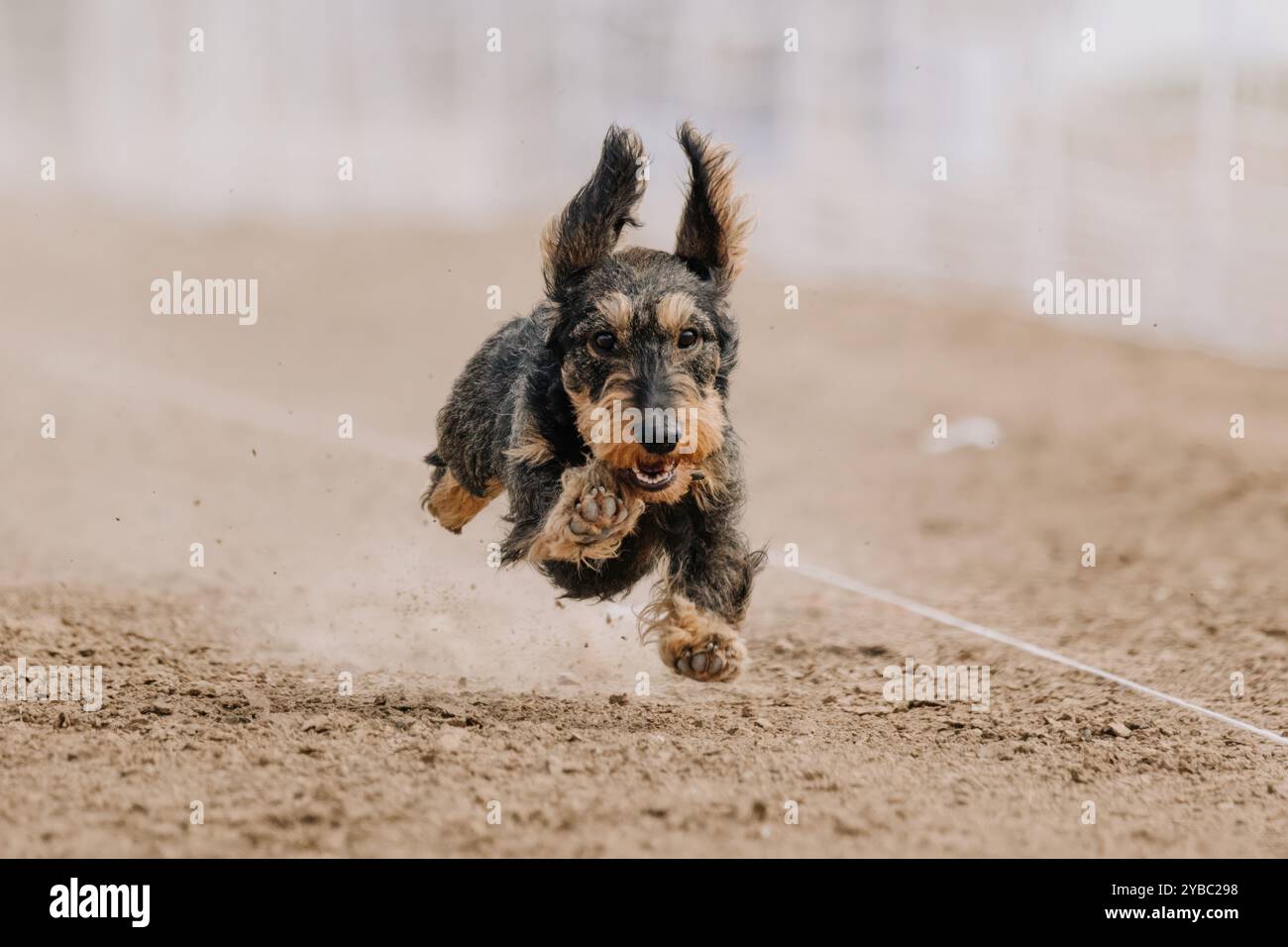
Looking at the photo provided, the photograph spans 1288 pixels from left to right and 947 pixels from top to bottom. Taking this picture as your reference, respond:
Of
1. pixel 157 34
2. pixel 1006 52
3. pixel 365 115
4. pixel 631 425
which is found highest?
pixel 157 34

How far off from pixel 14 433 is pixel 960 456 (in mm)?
7840

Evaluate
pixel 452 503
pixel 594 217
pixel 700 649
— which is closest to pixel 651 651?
pixel 452 503

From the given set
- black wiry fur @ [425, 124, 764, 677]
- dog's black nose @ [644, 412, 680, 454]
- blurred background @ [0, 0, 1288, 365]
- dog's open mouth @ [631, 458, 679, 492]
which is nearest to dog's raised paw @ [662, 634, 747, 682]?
black wiry fur @ [425, 124, 764, 677]

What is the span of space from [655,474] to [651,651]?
2088 mm

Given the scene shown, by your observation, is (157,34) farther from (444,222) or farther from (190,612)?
(190,612)

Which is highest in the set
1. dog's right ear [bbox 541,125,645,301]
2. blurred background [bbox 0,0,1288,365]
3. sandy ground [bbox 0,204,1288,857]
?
blurred background [bbox 0,0,1288,365]

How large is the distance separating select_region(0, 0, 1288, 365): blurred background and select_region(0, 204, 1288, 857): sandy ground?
1.73 metres

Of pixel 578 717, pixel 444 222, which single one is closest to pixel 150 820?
pixel 578 717

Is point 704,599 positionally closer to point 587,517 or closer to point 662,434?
point 587,517

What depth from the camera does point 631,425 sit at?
4668 millimetres

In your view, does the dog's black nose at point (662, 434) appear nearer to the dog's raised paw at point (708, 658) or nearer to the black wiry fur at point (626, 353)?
the black wiry fur at point (626, 353)

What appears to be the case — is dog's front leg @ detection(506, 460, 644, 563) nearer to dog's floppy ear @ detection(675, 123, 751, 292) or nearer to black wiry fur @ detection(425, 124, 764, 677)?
black wiry fur @ detection(425, 124, 764, 677)

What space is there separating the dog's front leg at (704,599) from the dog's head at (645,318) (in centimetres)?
31

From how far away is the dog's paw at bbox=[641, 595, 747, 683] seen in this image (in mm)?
5004
